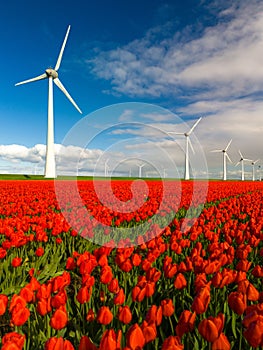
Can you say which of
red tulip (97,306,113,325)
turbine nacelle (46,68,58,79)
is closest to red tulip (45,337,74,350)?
red tulip (97,306,113,325)

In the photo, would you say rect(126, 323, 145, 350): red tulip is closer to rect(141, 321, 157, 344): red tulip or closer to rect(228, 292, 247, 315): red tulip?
rect(141, 321, 157, 344): red tulip

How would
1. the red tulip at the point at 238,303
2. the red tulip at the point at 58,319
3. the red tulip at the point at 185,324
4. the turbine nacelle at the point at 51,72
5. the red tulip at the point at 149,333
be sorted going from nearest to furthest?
the red tulip at the point at 149,333 → the red tulip at the point at 185,324 → the red tulip at the point at 58,319 → the red tulip at the point at 238,303 → the turbine nacelle at the point at 51,72

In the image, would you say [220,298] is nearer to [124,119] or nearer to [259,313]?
[259,313]

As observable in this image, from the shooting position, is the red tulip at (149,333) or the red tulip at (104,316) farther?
the red tulip at (104,316)

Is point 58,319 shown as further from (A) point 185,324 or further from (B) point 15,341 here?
(A) point 185,324

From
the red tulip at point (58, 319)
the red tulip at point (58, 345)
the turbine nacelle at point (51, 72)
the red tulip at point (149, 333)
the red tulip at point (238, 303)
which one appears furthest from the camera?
the turbine nacelle at point (51, 72)

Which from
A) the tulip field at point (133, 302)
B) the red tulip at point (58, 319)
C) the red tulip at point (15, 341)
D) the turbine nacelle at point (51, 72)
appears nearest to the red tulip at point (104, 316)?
the tulip field at point (133, 302)

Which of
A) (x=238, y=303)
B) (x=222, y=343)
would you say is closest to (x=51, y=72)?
(x=238, y=303)

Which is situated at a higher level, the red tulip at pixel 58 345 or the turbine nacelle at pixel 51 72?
the turbine nacelle at pixel 51 72

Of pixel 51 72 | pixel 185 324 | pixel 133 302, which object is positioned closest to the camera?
pixel 185 324

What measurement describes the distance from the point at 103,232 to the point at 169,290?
3174 mm

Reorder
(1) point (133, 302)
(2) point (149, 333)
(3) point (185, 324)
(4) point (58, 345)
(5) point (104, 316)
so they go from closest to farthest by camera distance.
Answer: (4) point (58, 345) < (2) point (149, 333) < (3) point (185, 324) < (5) point (104, 316) < (1) point (133, 302)

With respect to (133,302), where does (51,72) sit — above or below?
above

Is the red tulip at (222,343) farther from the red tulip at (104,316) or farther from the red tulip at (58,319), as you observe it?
the red tulip at (58,319)
